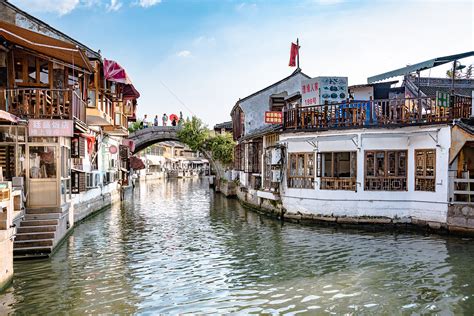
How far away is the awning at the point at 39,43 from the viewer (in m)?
12.3

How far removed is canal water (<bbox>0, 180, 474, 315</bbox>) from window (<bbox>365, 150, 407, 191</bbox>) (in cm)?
217

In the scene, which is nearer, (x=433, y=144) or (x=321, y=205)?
(x=433, y=144)

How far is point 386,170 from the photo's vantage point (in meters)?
16.9

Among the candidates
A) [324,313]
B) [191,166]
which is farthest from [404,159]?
[191,166]

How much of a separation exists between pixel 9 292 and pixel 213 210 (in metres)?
15.6

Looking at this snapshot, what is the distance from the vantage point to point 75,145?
1594 centimetres

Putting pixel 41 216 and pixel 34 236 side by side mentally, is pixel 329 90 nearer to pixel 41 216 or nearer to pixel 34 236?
pixel 41 216

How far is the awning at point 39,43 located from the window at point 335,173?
34.3ft

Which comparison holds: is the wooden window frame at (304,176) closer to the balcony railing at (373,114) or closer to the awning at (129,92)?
the balcony railing at (373,114)

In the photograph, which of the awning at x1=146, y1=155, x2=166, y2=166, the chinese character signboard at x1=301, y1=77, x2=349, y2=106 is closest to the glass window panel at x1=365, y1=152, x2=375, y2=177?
the chinese character signboard at x1=301, y1=77, x2=349, y2=106

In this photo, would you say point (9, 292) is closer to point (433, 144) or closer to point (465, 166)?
point (433, 144)

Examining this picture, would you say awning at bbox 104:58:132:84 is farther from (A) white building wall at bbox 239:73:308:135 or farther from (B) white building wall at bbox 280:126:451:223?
(A) white building wall at bbox 239:73:308:135

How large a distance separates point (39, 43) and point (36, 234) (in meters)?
5.82

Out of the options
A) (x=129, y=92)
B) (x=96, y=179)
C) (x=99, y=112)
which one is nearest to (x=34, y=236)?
(x=99, y=112)
